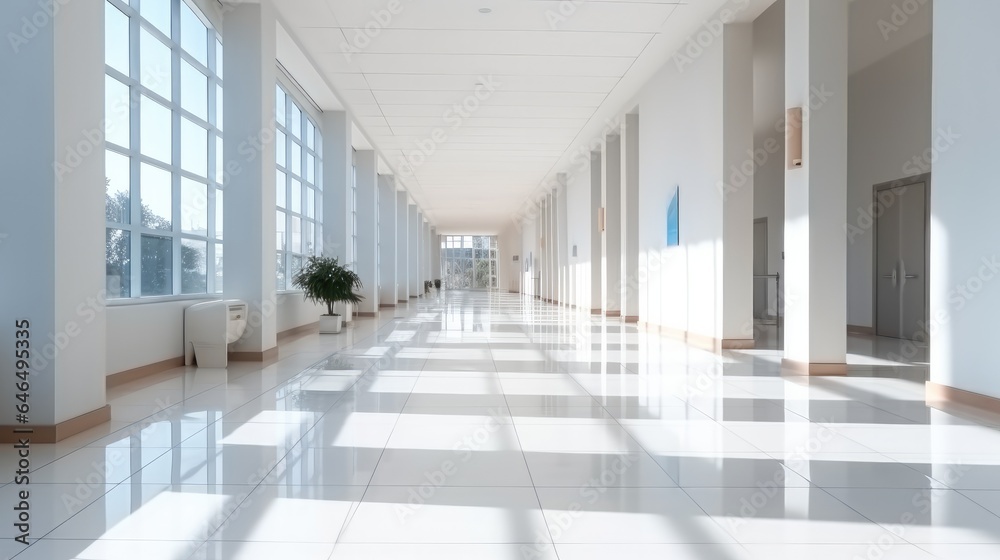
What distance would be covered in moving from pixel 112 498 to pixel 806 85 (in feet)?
21.3

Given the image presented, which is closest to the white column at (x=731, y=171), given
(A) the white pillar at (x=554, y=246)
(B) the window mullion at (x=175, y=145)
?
(B) the window mullion at (x=175, y=145)

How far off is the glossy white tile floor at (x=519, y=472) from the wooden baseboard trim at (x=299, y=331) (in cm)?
417

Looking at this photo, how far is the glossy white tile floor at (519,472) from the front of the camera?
8.12 feet

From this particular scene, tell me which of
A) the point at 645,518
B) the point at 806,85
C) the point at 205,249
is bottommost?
the point at 645,518

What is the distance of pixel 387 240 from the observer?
20.2 meters

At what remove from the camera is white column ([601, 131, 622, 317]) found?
1541cm

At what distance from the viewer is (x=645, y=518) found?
8.88 ft

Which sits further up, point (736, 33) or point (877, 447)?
point (736, 33)

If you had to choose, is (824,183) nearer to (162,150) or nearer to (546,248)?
(162,150)

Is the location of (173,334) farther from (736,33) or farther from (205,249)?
(736,33)

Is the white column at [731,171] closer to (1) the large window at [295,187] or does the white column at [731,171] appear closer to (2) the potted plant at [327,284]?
(2) the potted plant at [327,284]

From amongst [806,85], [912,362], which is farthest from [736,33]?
[912,362]

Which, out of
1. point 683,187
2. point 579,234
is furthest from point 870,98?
point 579,234

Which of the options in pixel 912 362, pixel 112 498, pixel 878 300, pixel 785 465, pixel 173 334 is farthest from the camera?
pixel 878 300
